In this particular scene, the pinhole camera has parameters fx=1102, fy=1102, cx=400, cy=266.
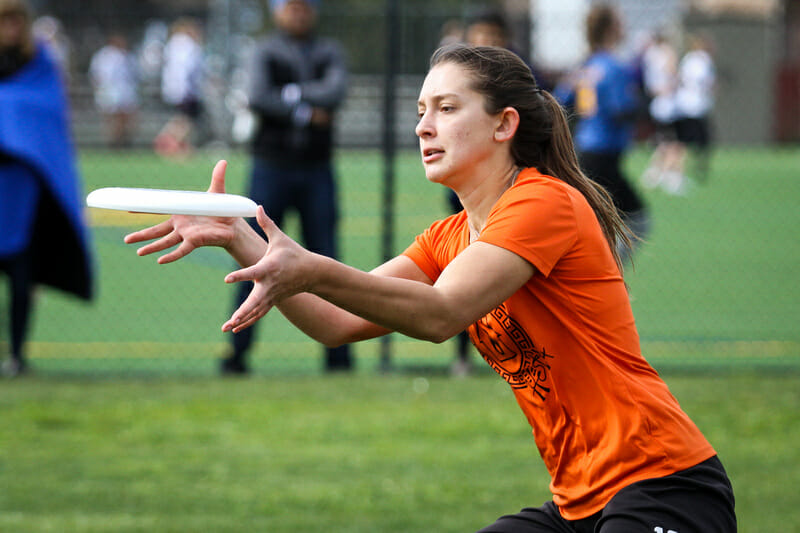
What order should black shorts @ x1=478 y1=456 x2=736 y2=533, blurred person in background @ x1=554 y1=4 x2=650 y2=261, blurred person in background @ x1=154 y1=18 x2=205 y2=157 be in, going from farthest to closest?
blurred person in background @ x1=154 y1=18 x2=205 y2=157, blurred person in background @ x1=554 y1=4 x2=650 y2=261, black shorts @ x1=478 y1=456 x2=736 y2=533

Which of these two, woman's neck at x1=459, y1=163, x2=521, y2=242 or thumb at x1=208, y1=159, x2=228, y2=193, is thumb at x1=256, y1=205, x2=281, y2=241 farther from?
woman's neck at x1=459, y1=163, x2=521, y2=242

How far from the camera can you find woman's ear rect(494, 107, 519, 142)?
2.74 meters

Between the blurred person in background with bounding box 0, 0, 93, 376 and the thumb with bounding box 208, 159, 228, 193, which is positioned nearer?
the thumb with bounding box 208, 159, 228, 193

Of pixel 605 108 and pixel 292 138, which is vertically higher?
pixel 605 108

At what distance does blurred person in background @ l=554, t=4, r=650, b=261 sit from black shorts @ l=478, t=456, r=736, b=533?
5318 millimetres

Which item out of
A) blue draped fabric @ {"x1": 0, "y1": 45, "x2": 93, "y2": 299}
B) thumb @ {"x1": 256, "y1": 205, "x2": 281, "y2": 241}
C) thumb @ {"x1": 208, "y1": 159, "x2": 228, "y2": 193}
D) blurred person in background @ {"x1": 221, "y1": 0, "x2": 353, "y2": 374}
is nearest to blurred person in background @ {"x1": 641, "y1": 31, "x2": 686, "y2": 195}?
blurred person in background @ {"x1": 221, "y1": 0, "x2": 353, "y2": 374}

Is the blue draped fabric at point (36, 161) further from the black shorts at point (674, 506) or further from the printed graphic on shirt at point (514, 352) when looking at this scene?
the black shorts at point (674, 506)

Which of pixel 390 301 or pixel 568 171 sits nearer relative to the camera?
pixel 390 301

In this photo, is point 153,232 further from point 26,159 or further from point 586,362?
point 26,159

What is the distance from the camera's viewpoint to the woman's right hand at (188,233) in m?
2.51

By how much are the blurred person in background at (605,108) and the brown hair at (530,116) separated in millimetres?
5097

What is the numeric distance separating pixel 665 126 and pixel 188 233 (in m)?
19.5

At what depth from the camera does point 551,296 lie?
272cm

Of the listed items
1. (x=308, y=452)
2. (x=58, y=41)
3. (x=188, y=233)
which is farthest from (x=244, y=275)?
(x=58, y=41)
